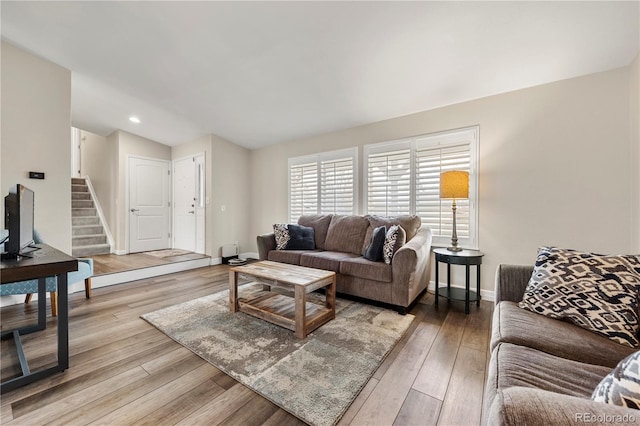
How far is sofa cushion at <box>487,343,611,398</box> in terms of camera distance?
2.98ft

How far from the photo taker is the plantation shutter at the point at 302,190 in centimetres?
453

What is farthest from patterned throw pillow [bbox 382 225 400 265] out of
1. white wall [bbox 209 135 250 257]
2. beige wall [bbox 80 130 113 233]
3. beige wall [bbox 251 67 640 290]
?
beige wall [bbox 80 130 113 233]

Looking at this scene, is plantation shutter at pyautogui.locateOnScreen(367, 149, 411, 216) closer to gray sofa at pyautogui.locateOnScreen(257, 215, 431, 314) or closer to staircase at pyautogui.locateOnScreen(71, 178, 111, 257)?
gray sofa at pyautogui.locateOnScreen(257, 215, 431, 314)

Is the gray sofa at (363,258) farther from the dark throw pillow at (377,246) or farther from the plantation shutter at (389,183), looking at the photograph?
the plantation shutter at (389,183)

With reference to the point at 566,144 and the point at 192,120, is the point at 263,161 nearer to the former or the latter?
the point at 192,120

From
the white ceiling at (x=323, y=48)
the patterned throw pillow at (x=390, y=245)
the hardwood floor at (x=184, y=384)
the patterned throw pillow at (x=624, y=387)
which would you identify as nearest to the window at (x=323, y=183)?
the white ceiling at (x=323, y=48)

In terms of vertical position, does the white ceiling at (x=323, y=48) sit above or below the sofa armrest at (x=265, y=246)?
above

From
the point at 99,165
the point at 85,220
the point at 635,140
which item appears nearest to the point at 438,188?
the point at 635,140

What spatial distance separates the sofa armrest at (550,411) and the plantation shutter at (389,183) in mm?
2999

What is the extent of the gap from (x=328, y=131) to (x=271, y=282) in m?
2.85

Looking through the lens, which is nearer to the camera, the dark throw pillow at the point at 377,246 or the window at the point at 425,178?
the dark throw pillow at the point at 377,246

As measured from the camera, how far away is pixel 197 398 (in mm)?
1455

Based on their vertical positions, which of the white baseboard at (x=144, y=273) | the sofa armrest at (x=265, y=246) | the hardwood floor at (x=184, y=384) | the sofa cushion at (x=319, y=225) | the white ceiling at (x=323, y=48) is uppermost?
the white ceiling at (x=323, y=48)

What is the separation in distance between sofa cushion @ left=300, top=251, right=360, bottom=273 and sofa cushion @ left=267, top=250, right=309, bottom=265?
3.5 inches
